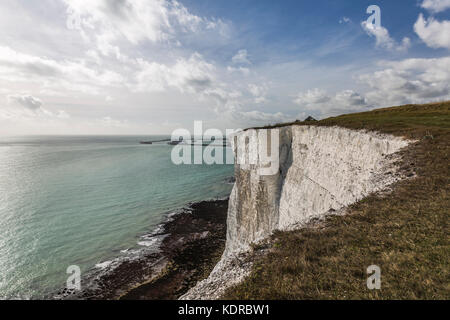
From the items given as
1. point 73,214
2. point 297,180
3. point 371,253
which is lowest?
point 73,214

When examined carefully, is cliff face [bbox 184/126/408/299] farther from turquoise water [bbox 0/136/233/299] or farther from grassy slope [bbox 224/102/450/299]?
turquoise water [bbox 0/136/233/299]

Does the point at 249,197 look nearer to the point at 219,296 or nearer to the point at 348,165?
the point at 348,165

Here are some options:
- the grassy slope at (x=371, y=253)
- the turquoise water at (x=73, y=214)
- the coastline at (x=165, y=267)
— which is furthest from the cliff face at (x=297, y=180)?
the turquoise water at (x=73, y=214)

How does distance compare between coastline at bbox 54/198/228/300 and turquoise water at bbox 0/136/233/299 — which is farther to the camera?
turquoise water at bbox 0/136/233/299

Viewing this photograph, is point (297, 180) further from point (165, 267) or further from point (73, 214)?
point (73, 214)

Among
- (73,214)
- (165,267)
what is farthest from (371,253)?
(73,214)

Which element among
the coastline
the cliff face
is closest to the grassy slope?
the cliff face
